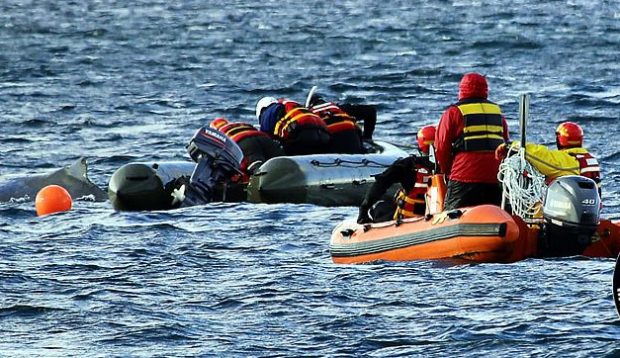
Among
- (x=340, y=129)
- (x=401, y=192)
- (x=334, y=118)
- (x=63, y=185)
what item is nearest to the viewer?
(x=401, y=192)

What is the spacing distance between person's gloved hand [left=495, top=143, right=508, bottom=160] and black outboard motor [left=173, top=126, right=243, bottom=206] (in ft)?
13.8

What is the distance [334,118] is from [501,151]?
16.9 feet

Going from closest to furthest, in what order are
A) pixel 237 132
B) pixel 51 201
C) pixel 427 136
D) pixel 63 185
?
pixel 427 136 → pixel 51 201 → pixel 237 132 → pixel 63 185

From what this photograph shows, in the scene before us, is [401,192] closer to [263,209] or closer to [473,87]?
[473,87]

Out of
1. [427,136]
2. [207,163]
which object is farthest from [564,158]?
[207,163]

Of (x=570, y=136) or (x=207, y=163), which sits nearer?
(x=570, y=136)

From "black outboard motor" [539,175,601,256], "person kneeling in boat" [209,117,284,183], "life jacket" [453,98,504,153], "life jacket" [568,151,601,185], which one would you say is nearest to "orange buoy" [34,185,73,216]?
"person kneeling in boat" [209,117,284,183]

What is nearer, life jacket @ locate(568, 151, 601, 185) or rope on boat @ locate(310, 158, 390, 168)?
life jacket @ locate(568, 151, 601, 185)

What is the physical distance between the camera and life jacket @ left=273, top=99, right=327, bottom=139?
17.1 metres

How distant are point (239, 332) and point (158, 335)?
1.73 feet

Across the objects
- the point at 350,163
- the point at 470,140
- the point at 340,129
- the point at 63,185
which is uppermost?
the point at 470,140

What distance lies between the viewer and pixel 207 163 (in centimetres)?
1622

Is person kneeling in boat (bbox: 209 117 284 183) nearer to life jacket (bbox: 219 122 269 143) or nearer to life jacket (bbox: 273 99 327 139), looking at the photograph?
life jacket (bbox: 219 122 269 143)

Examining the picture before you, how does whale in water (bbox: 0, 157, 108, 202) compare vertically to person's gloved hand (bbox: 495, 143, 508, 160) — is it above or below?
below
